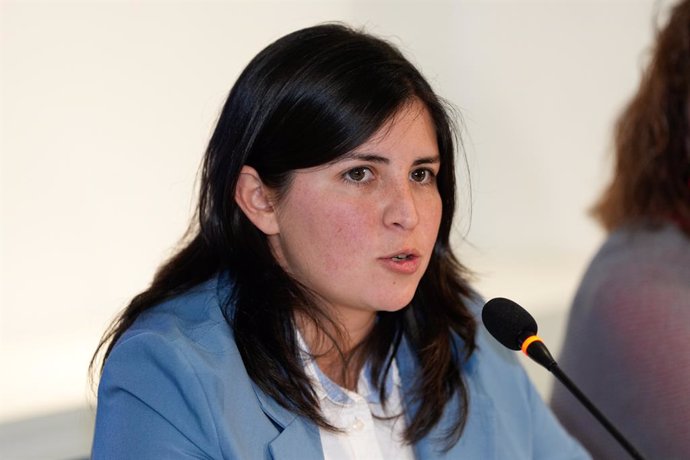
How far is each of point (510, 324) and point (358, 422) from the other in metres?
0.34

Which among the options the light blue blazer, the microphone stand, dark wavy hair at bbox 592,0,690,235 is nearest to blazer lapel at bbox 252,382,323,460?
the light blue blazer

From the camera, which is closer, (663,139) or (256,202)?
(256,202)

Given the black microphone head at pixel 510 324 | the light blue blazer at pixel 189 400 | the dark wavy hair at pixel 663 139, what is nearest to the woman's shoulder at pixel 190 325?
the light blue blazer at pixel 189 400

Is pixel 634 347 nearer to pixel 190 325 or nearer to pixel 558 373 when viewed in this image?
pixel 558 373

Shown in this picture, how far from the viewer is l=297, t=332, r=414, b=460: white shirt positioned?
152 centimetres

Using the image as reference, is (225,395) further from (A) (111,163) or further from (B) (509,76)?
(B) (509,76)

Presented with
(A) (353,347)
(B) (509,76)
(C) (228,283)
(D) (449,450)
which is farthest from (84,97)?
(B) (509,76)

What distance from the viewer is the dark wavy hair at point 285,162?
142cm

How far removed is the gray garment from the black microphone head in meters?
0.67

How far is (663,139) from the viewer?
6.80ft

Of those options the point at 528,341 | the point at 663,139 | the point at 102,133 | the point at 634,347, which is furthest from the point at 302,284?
the point at 663,139

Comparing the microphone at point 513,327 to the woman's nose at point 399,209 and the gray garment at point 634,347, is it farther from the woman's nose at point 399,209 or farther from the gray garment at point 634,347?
the gray garment at point 634,347

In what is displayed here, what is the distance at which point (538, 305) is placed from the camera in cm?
265

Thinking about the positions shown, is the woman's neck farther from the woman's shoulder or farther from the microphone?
the microphone
